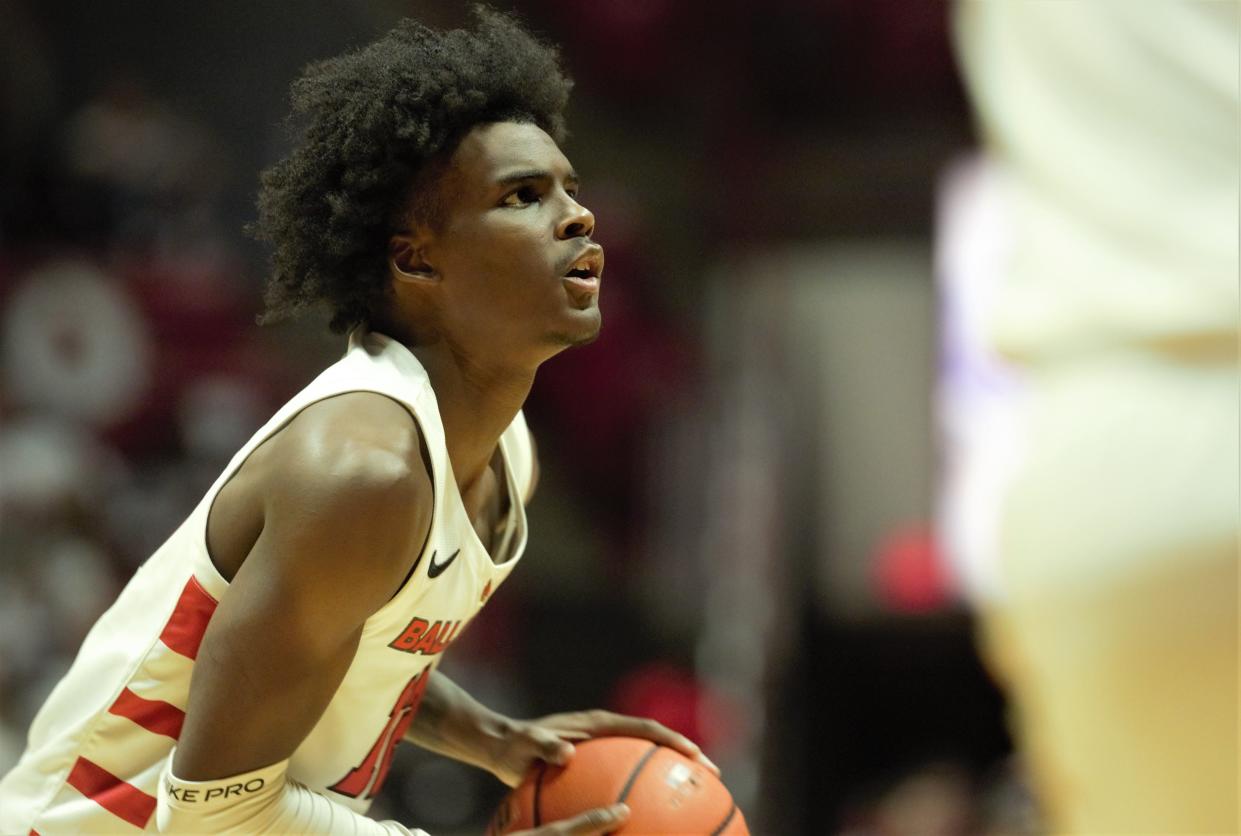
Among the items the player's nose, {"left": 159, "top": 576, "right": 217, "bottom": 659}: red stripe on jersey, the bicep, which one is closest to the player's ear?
the player's nose

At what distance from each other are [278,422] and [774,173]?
1101 centimetres

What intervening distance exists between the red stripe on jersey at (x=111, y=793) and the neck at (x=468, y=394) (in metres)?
0.82

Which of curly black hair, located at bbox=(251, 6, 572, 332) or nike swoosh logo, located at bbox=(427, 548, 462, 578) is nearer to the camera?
nike swoosh logo, located at bbox=(427, 548, 462, 578)

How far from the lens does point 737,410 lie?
10297 millimetres

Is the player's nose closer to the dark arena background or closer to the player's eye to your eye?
the player's eye

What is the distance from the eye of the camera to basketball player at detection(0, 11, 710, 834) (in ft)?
8.34

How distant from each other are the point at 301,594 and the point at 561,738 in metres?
0.96

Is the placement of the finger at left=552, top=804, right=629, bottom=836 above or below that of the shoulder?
below

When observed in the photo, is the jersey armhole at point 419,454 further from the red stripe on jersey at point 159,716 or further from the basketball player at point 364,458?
the red stripe on jersey at point 159,716

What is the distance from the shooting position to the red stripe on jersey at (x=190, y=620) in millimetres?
2764

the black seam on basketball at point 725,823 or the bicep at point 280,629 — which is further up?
the bicep at point 280,629

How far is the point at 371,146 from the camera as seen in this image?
2.87m

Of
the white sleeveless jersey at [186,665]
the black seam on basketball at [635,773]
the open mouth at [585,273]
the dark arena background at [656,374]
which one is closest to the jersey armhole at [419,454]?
the white sleeveless jersey at [186,665]

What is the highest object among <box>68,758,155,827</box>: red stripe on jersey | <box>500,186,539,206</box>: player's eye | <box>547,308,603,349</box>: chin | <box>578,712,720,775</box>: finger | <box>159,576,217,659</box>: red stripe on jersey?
<box>500,186,539,206</box>: player's eye
